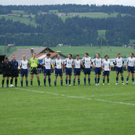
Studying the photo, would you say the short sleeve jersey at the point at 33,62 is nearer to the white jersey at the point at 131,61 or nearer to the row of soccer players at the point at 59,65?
the row of soccer players at the point at 59,65

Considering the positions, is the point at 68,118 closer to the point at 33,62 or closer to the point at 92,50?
the point at 33,62

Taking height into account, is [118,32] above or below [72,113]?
above

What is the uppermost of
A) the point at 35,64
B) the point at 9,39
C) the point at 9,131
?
the point at 9,39

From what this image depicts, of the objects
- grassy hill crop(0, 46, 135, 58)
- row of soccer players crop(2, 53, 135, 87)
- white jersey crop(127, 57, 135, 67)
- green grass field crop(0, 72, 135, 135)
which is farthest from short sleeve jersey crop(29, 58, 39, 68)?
grassy hill crop(0, 46, 135, 58)

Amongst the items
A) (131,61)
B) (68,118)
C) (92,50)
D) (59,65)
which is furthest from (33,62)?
(92,50)

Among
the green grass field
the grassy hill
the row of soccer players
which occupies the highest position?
the grassy hill

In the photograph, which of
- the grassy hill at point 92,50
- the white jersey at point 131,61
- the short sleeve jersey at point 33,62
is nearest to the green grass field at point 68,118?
the short sleeve jersey at point 33,62

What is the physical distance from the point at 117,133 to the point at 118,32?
18714 cm

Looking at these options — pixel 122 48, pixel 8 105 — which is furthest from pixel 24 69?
pixel 122 48

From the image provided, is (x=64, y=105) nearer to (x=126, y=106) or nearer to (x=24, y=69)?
(x=126, y=106)

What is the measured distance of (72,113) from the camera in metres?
10.6

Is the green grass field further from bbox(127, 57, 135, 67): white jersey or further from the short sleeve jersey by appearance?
bbox(127, 57, 135, 67): white jersey

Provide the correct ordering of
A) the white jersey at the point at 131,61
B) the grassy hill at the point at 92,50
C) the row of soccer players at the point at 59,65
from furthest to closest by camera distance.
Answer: the grassy hill at the point at 92,50
the white jersey at the point at 131,61
the row of soccer players at the point at 59,65

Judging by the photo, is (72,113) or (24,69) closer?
(72,113)
